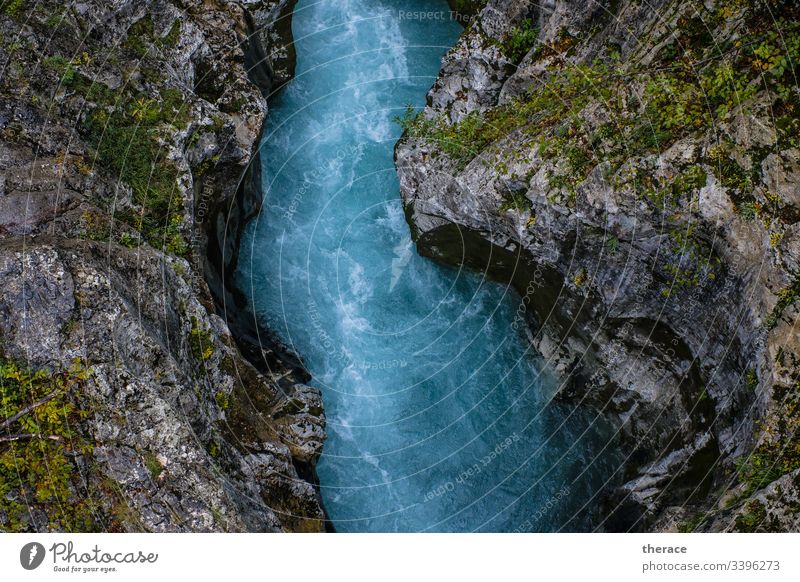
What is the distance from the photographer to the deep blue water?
23062 mm

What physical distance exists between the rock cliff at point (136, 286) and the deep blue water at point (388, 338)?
6.01 ft

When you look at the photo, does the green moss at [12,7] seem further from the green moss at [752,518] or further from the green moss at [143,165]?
the green moss at [752,518]

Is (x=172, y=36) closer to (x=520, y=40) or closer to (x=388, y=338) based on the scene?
(x=520, y=40)

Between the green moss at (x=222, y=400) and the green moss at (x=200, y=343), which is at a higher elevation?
the green moss at (x=200, y=343)

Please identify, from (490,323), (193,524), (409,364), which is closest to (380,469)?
(409,364)

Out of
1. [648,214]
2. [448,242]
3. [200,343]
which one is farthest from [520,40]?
[200,343]

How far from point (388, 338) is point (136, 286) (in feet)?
32.1

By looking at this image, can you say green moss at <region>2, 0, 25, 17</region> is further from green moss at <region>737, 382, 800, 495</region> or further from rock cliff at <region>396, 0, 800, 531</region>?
green moss at <region>737, 382, 800, 495</region>

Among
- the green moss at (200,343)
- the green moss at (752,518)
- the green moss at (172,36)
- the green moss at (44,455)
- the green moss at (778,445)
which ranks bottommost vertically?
the green moss at (752,518)

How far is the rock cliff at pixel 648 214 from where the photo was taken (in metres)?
16.9

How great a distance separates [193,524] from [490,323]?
13.3 m

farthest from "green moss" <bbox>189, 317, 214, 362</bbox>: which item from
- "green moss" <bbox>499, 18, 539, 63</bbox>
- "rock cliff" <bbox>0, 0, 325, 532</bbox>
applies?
"green moss" <bbox>499, 18, 539, 63</bbox>

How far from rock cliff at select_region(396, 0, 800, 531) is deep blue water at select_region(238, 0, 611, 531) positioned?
1.51m

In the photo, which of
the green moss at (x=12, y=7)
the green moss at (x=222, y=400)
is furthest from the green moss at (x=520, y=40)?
the green moss at (x=12, y=7)
